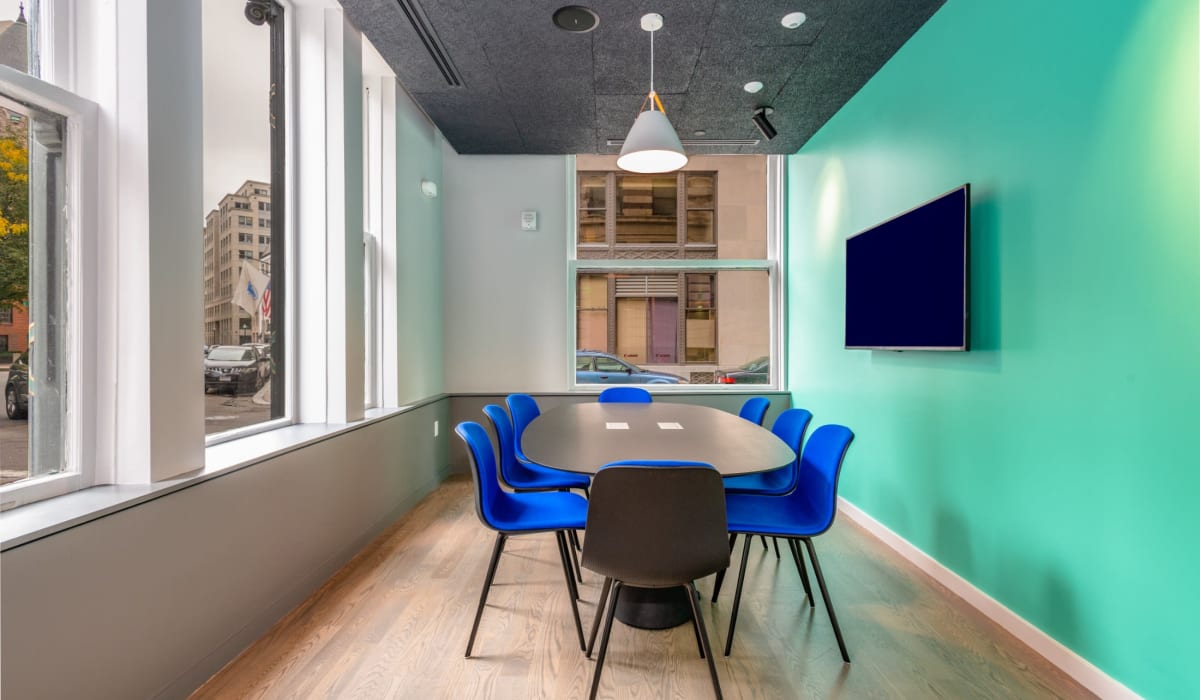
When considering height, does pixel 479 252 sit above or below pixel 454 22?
below

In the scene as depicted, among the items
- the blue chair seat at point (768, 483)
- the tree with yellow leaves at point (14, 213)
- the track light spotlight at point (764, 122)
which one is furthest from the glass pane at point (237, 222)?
the track light spotlight at point (764, 122)

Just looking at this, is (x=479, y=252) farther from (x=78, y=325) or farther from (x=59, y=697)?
(x=59, y=697)

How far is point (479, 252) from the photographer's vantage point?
528cm

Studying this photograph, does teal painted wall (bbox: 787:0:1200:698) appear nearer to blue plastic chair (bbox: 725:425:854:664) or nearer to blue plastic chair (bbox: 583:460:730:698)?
blue plastic chair (bbox: 725:425:854:664)

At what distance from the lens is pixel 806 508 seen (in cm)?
239

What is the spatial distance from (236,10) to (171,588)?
2800mm

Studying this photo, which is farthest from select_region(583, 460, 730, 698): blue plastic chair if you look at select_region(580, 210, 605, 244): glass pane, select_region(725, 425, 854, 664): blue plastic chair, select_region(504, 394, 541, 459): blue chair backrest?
select_region(580, 210, 605, 244): glass pane

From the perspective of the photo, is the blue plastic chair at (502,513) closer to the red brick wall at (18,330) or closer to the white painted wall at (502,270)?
the red brick wall at (18,330)

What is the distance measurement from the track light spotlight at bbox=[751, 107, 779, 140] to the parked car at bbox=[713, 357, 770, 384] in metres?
2.21

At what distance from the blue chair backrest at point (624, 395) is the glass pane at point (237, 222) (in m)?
2.46

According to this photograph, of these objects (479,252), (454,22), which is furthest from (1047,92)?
(479,252)

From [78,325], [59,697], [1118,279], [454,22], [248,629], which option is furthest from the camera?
[454,22]

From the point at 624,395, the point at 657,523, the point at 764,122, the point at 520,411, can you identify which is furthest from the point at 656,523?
the point at 764,122

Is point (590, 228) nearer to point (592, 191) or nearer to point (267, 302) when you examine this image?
point (592, 191)
